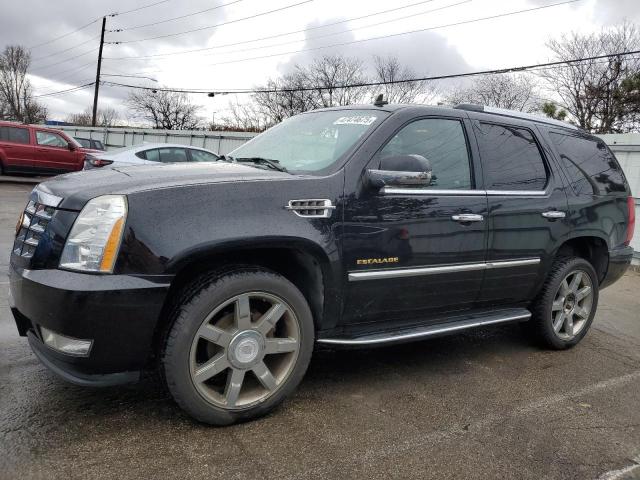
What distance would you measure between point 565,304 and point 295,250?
271 centimetres

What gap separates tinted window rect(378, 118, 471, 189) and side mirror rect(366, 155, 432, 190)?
9.6 inches

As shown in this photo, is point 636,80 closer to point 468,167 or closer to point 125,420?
point 468,167

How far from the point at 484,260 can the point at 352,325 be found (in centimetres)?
111

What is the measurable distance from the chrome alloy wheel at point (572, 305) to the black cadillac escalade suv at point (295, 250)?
38 millimetres

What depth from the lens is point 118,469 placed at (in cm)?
231

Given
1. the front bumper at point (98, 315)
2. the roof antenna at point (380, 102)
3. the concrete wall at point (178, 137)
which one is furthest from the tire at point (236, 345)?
the concrete wall at point (178, 137)

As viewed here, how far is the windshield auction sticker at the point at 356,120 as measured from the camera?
3373 mm

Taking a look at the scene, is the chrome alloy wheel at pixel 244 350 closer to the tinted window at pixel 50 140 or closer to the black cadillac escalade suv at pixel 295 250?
the black cadillac escalade suv at pixel 295 250

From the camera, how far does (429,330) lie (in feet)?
11.2

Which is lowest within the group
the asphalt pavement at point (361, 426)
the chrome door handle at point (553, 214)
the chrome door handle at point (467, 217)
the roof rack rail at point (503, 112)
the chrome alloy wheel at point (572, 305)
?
the asphalt pavement at point (361, 426)

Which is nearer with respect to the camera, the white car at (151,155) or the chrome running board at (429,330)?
the chrome running board at (429,330)

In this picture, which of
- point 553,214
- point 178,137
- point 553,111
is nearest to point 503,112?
point 553,214

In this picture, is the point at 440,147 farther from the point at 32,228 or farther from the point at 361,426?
the point at 32,228

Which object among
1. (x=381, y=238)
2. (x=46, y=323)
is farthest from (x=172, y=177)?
(x=381, y=238)
